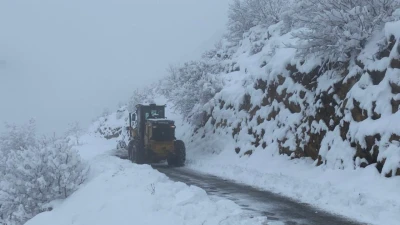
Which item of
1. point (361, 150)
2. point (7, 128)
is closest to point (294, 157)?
point (361, 150)

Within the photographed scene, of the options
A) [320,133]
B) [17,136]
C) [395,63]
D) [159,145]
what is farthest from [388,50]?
[17,136]

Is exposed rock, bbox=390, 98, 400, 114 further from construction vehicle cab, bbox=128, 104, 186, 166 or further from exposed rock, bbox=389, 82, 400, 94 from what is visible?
construction vehicle cab, bbox=128, 104, 186, 166

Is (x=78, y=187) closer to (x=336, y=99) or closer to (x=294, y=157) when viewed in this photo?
(x=294, y=157)

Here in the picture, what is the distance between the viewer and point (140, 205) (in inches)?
346

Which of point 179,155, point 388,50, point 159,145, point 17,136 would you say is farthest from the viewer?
point 17,136

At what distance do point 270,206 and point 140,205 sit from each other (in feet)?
10.1

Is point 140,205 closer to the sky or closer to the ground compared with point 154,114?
closer to the ground

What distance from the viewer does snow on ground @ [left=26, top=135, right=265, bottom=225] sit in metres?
7.34

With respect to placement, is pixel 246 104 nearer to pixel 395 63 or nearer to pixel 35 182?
pixel 395 63

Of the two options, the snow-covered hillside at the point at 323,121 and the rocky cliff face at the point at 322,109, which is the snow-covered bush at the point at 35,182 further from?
the rocky cliff face at the point at 322,109

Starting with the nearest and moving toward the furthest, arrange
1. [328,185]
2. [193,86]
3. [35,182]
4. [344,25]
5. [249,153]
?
[328,185] → [344,25] → [35,182] → [249,153] → [193,86]

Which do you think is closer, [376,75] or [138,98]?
[376,75]

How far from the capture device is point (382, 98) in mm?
10539

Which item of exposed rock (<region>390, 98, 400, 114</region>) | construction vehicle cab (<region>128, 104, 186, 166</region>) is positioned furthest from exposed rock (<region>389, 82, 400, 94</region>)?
construction vehicle cab (<region>128, 104, 186, 166</region>)
